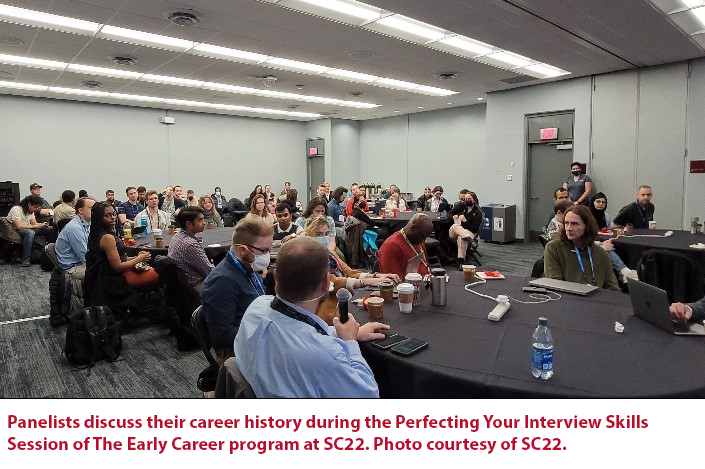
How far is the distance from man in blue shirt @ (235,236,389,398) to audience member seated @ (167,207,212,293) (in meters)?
2.32

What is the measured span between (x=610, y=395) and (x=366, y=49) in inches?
246

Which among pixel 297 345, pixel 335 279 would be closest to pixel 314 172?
pixel 335 279

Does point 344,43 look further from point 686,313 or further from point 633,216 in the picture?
A: point 686,313

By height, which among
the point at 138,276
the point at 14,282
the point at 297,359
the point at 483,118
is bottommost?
the point at 14,282

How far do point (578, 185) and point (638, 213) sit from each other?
278 centimetres

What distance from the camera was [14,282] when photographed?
265 inches

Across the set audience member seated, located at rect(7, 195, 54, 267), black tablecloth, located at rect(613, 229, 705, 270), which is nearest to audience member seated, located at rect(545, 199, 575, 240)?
black tablecloth, located at rect(613, 229, 705, 270)

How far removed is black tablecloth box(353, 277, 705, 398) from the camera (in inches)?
62.5

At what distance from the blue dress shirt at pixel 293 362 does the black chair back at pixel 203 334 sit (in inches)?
34.7

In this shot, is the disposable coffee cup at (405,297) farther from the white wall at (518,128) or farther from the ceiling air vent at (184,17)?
the white wall at (518,128)

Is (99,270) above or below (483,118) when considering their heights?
below

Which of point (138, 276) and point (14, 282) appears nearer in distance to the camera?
point (138, 276)

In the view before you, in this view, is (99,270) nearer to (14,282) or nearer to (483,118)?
(14,282)
